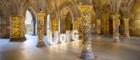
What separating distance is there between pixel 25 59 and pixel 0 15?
17.5 m

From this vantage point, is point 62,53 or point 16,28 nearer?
point 62,53

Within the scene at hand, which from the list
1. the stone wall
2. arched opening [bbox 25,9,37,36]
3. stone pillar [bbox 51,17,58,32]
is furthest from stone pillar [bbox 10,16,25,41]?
arched opening [bbox 25,9,37,36]

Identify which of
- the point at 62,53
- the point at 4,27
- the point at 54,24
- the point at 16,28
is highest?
the point at 54,24

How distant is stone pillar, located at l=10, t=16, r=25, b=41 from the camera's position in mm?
19469

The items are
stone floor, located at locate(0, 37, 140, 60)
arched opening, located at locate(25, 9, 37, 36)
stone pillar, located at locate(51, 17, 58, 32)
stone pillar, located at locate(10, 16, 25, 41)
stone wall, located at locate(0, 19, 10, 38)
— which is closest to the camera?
stone floor, located at locate(0, 37, 140, 60)

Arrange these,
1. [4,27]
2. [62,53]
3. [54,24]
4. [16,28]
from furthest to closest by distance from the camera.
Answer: [4,27] < [54,24] < [16,28] < [62,53]

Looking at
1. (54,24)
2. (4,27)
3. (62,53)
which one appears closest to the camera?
(62,53)

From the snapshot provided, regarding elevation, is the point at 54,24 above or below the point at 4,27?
above

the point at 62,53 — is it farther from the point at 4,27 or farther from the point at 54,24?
the point at 4,27

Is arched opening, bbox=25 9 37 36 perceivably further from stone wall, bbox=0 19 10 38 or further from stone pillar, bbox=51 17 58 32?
stone pillar, bbox=51 17 58 32

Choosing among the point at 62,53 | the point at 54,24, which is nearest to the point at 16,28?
the point at 54,24

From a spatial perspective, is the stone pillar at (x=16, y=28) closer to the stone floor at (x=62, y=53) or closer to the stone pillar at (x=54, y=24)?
the stone pillar at (x=54, y=24)

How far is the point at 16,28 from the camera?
1975 centimetres

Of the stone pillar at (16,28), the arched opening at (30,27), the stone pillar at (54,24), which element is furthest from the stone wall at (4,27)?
the stone pillar at (16,28)
